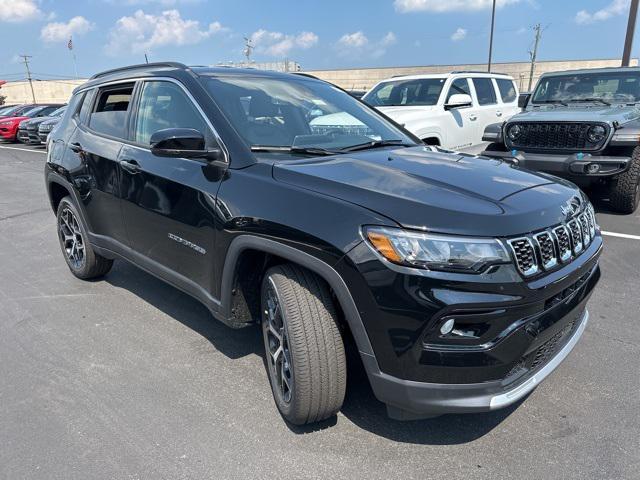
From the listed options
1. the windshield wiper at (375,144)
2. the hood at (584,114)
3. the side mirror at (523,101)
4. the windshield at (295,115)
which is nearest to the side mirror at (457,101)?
the side mirror at (523,101)

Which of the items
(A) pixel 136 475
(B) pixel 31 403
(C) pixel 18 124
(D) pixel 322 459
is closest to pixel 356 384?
(D) pixel 322 459

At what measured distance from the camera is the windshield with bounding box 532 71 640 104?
7.48 meters

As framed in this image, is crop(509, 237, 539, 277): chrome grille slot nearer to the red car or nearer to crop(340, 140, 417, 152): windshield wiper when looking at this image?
crop(340, 140, 417, 152): windshield wiper

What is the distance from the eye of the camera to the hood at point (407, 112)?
7703mm

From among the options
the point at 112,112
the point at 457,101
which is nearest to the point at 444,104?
the point at 457,101

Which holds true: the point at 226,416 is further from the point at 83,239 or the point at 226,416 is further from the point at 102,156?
the point at 83,239

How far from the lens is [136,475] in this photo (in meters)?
2.29

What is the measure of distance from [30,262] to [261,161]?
13.1 ft

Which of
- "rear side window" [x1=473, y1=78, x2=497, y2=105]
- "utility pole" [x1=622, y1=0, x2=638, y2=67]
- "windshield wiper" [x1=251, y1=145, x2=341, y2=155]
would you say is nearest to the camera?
"windshield wiper" [x1=251, y1=145, x2=341, y2=155]

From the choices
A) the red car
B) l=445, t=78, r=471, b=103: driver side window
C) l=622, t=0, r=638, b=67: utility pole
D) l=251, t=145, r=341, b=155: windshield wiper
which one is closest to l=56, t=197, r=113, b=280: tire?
l=251, t=145, r=341, b=155: windshield wiper

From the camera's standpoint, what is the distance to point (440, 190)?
2.30 meters

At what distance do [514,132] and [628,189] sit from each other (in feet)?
5.34

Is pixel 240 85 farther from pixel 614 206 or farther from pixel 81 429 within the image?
pixel 614 206

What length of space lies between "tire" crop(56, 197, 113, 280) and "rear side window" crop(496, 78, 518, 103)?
833 cm
